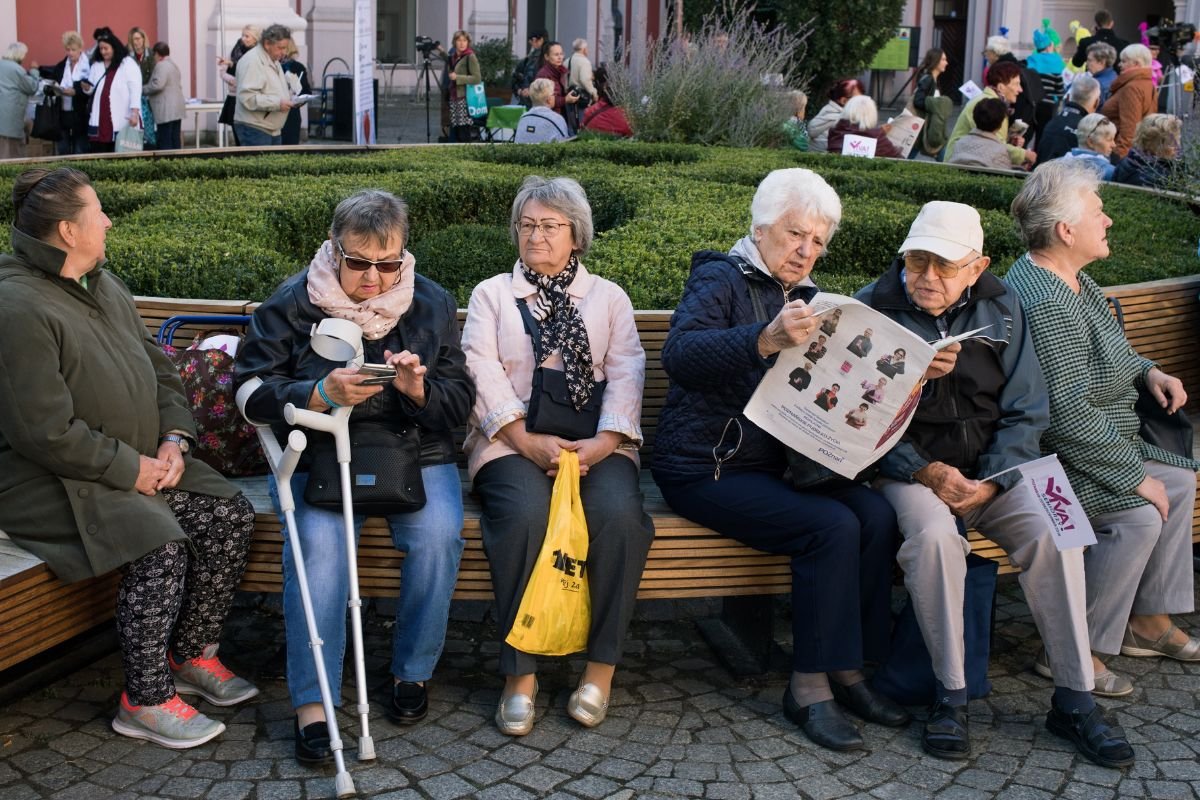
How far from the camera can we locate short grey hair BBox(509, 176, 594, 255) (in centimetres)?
477

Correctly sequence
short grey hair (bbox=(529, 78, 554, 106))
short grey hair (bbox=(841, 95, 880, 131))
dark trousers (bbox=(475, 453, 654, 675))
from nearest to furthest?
dark trousers (bbox=(475, 453, 654, 675)), short grey hair (bbox=(841, 95, 880, 131)), short grey hair (bbox=(529, 78, 554, 106))

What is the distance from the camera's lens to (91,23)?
2062cm

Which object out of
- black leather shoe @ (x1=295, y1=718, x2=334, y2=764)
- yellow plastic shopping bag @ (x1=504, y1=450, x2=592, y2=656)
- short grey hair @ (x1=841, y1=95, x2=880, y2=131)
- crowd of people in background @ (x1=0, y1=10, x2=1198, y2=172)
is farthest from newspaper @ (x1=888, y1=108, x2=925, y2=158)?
black leather shoe @ (x1=295, y1=718, x2=334, y2=764)

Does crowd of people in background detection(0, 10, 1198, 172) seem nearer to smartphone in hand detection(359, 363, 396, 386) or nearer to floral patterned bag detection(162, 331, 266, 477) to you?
floral patterned bag detection(162, 331, 266, 477)

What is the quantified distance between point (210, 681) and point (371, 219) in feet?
4.75

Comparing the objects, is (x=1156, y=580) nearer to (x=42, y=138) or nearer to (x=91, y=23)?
(x=42, y=138)

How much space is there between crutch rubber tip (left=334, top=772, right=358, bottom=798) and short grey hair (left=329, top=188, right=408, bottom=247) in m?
1.53

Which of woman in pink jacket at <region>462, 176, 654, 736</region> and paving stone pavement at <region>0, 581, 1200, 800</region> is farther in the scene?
woman in pink jacket at <region>462, 176, 654, 736</region>

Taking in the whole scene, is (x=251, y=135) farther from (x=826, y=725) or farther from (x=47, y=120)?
(x=826, y=725)

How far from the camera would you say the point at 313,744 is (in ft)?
13.4

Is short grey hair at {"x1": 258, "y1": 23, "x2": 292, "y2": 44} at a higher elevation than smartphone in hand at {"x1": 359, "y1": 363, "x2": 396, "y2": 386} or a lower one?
higher

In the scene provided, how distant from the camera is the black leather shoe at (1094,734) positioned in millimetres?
4184

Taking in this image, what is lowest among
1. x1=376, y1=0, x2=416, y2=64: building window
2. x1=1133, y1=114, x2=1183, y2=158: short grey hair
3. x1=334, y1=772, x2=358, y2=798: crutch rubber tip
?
x1=334, y1=772, x2=358, y2=798: crutch rubber tip

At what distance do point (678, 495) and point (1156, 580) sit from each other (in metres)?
1.66
